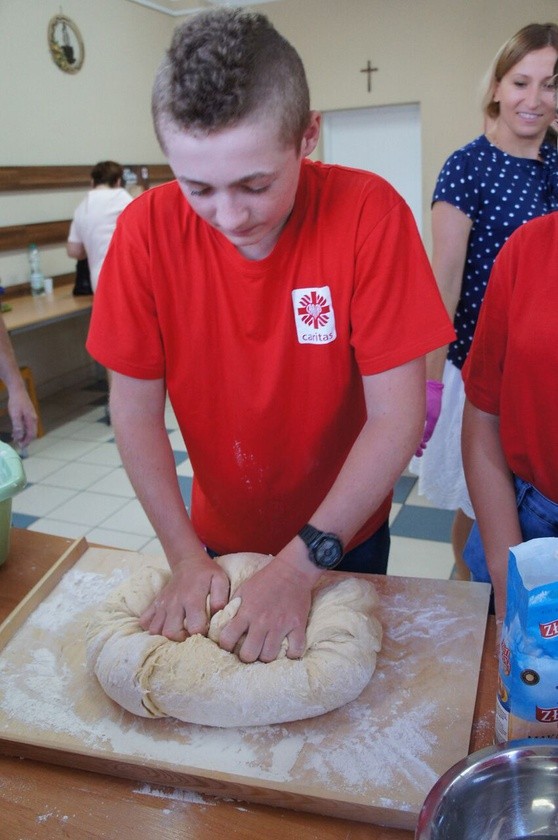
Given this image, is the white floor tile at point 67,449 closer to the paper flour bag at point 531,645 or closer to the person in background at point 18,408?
the person in background at point 18,408

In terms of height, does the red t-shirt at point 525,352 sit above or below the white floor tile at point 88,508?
above

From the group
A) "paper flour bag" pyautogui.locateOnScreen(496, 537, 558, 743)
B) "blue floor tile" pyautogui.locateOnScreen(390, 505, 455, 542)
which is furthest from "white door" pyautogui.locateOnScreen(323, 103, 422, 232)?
"paper flour bag" pyautogui.locateOnScreen(496, 537, 558, 743)

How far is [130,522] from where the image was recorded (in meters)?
3.20

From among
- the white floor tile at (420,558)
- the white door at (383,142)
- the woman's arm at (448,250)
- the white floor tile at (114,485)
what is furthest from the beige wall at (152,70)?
the woman's arm at (448,250)

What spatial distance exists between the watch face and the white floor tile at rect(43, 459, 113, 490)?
2812 millimetres

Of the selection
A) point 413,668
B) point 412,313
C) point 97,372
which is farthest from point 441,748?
point 97,372

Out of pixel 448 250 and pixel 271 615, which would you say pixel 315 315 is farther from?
pixel 448 250

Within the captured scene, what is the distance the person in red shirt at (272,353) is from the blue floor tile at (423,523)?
181 centimetres

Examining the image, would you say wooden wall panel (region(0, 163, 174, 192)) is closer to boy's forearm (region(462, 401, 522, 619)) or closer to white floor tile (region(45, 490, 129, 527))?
white floor tile (region(45, 490, 129, 527))

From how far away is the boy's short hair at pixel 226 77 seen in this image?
79 cm

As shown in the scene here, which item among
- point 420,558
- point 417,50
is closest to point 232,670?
point 420,558

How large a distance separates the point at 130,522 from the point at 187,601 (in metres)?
2.24

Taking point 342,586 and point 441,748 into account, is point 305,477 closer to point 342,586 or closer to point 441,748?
point 342,586

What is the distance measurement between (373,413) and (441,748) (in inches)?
18.5
